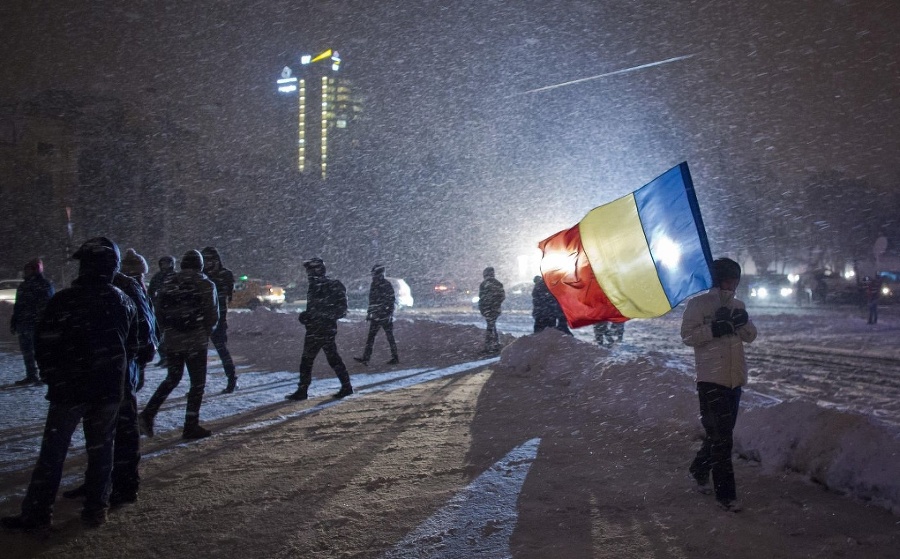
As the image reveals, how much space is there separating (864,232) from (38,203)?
62.5 metres

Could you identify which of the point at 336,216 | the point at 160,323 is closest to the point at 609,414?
the point at 160,323

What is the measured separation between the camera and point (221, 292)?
8867 mm

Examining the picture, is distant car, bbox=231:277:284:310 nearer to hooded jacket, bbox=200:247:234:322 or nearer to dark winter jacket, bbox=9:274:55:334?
dark winter jacket, bbox=9:274:55:334

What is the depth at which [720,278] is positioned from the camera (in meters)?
4.52

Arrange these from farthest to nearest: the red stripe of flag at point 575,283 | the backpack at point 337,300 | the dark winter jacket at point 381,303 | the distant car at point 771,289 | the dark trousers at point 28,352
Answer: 1. the distant car at point 771,289
2. the dark winter jacket at point 381,303
3. the dark trousers at point 28,352
4. the backpack at point 337,300
5. the red stripe of flag at point 575,283

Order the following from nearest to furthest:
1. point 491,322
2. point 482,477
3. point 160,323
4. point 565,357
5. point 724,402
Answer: point 724,402
point 482,477
point 160,323
point 565,357
point 491,322

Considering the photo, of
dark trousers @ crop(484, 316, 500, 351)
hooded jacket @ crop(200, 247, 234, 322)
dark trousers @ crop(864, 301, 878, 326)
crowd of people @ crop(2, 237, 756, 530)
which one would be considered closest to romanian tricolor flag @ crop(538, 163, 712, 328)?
crowd of people @ crop(2, 237, 756, 530)

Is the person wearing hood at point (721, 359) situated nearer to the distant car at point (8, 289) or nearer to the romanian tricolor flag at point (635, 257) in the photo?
the romanian tricolor flag at point (635, 257)

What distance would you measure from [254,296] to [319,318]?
2398 cm

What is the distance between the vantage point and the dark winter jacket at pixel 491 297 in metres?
13.5

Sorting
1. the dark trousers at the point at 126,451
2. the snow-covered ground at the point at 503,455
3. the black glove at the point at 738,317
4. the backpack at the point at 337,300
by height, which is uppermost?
the backpack at the point at 337,300

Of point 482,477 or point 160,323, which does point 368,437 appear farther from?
point 160,323

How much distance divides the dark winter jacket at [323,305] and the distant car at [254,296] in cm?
2187

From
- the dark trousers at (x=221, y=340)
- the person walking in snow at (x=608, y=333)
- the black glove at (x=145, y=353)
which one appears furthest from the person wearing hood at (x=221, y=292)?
the person walking in snow at (x=608, y=333)
